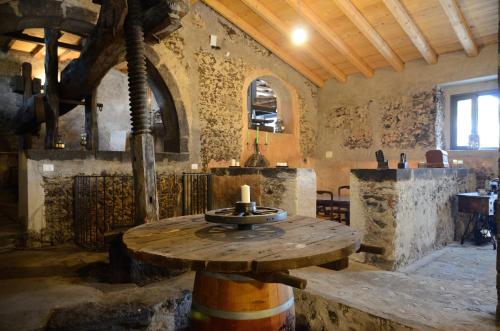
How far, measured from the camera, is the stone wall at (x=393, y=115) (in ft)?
18.6

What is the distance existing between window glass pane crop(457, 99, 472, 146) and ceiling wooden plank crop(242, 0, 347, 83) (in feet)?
8.23

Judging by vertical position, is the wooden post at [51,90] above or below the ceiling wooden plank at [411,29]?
below

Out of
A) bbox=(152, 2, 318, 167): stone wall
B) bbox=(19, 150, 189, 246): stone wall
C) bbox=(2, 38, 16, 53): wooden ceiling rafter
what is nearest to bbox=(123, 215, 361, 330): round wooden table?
bbox=(19, 150, 189, 246): stone wall

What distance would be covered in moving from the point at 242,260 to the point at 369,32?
535cm

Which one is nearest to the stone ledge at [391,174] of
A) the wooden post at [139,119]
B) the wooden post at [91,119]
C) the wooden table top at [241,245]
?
the wooden table top at [241,245]

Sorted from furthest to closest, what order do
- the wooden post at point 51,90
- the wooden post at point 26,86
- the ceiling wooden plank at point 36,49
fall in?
the ceiling wooden plank at point 36,49 → the wooden post at point 26,86 → the wooden post at point 51,90

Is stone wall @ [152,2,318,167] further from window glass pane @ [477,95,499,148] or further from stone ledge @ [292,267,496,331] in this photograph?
window glass pane @ [477,95,499,148]

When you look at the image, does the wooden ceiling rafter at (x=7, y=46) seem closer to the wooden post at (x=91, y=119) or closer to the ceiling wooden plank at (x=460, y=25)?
the wooden post at (x=91, y=119)

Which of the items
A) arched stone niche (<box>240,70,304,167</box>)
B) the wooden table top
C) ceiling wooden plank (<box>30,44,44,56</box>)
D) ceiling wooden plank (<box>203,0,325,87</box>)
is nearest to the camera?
the wooden table top

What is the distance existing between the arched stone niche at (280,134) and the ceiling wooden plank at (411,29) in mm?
2603

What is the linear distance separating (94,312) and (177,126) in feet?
11.4

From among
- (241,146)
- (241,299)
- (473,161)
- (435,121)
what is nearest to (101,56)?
(241,299)

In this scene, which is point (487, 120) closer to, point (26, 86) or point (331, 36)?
point (331, 36)

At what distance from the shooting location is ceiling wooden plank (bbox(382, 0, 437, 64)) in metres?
4.65
